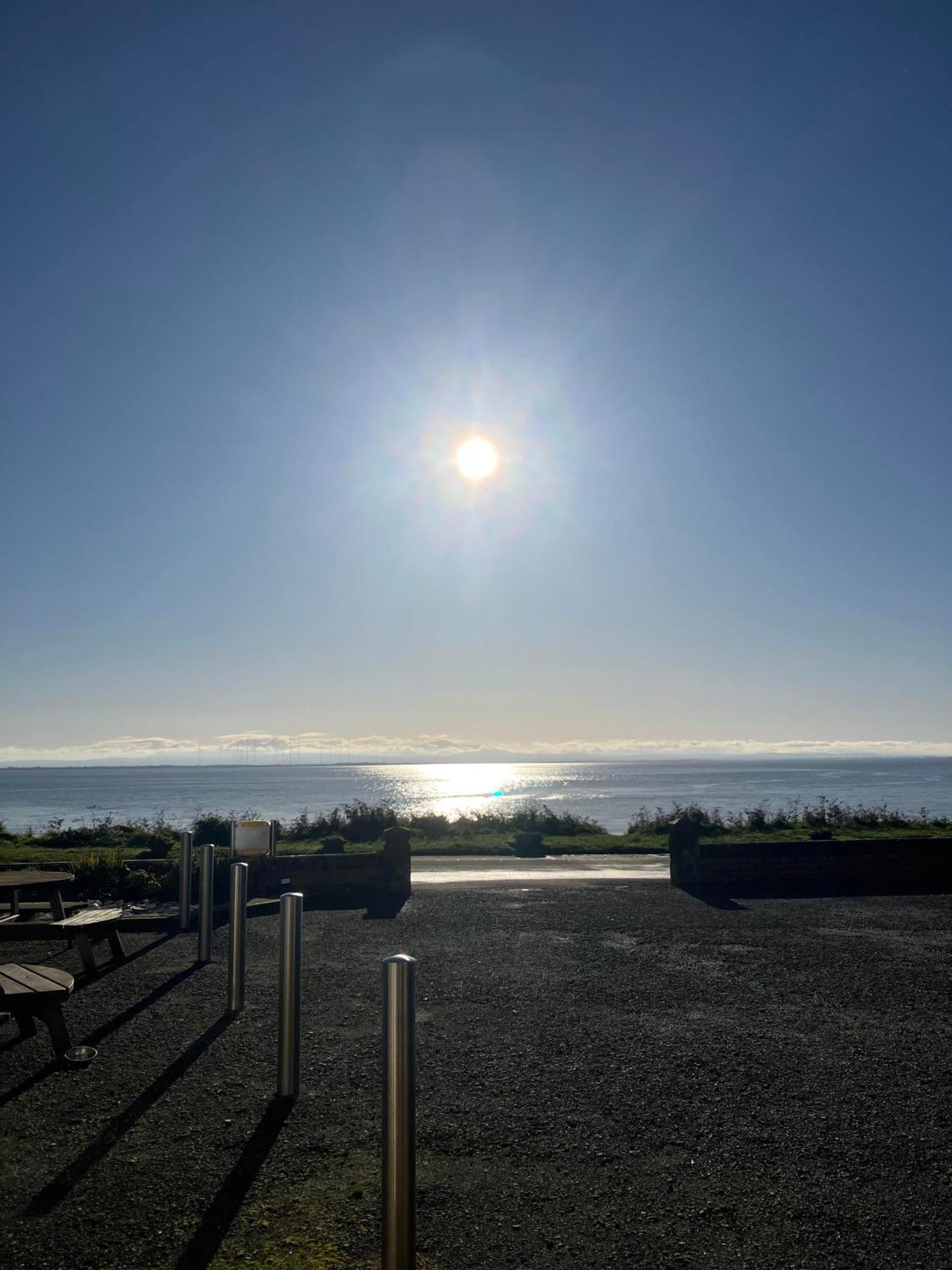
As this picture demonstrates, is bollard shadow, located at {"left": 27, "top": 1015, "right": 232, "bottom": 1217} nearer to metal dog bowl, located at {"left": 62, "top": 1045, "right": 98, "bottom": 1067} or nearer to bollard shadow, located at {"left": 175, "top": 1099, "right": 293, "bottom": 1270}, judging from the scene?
metal dog bowl, located at {"left": 62, "top": 1045, "right": 98, "bottom": 1067}

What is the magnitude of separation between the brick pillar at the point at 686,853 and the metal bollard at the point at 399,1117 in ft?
36.9

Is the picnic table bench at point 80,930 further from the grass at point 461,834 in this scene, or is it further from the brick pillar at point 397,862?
the grass at point 461,834

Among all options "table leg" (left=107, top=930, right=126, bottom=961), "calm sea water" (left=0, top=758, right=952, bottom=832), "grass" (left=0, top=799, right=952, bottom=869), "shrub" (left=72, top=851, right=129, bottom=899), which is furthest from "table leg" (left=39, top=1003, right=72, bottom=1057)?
"calm sea water" (left=0, top=758, right=952, bottom=832)

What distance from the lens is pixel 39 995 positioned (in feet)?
17.1

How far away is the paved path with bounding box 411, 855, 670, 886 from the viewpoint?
48.1 ft

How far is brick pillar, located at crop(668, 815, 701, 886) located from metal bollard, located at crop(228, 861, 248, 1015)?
851 cm

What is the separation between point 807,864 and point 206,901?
9.68 meters

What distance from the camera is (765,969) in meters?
8.20

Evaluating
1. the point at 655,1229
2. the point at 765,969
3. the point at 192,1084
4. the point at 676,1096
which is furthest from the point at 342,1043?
the point at 765,969

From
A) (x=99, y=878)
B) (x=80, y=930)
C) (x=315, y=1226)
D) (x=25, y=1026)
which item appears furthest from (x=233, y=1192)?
(x=99, y=878)

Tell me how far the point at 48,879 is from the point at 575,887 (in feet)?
25.0

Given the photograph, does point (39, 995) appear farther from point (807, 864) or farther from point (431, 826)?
point (431, 826)

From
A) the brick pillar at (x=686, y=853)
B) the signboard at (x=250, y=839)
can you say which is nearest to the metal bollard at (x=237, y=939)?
the signboard at (x=250, y=839)

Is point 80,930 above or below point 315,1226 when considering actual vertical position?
above
